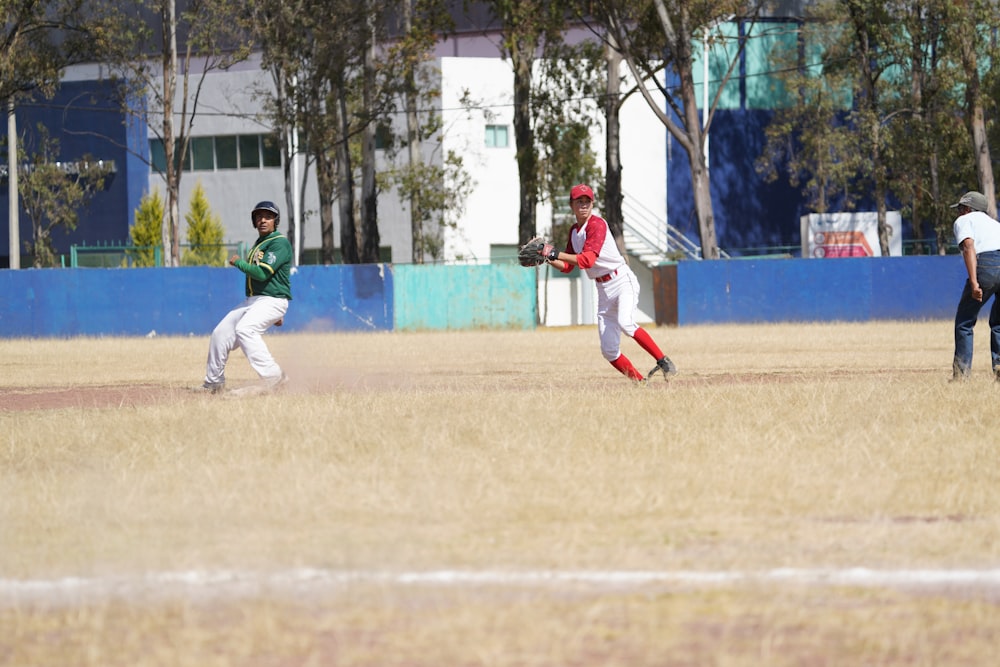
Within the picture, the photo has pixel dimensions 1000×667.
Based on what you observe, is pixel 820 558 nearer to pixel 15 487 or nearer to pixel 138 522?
pixel 138 522

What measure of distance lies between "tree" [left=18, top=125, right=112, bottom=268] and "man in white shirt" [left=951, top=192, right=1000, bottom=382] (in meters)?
46.3

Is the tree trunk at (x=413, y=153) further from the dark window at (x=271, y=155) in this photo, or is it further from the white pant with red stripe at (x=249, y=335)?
the white pant with red stripe at (x=249, y=335)

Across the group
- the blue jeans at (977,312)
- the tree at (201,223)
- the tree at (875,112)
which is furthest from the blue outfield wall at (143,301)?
the blue jeans at (977,312)

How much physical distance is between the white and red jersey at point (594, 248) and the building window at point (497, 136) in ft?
128

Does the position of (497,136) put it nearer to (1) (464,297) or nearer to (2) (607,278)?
(1) (464,297)

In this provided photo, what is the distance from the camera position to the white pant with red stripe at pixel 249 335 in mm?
13008

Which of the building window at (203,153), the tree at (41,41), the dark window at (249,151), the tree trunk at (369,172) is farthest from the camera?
the building window at (203,153)

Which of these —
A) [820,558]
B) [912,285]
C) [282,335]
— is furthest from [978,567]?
[912,285]

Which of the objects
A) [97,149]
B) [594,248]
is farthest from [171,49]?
[594,248]

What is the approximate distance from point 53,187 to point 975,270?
165 feet

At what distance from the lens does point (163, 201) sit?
56.1 meters

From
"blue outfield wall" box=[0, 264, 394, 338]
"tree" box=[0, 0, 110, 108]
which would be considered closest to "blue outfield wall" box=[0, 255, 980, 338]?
"blue outfield wall" box=[0, 264, 394, 338]

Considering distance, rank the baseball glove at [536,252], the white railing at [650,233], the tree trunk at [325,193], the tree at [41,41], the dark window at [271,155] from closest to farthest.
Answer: the baseball glove at [536,252] < the tree at [41,41] < the tree trunk at [325,193] < the white railing at [650,233] < the dark window at [271,155]

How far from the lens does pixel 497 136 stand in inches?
2061
